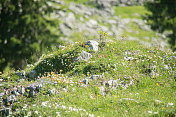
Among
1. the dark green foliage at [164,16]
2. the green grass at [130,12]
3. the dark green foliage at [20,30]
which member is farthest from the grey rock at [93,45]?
the green grass at [130,12]

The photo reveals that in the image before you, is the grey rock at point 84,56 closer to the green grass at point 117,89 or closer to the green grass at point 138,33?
the green grass at point 117,89

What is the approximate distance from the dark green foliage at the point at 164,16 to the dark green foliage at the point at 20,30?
36.6 feet

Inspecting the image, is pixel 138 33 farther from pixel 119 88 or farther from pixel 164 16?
pixel 119 88

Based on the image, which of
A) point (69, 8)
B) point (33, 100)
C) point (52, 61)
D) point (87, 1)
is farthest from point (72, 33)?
point (33, 100)

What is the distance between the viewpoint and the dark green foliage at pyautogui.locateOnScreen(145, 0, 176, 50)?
21.2 meters

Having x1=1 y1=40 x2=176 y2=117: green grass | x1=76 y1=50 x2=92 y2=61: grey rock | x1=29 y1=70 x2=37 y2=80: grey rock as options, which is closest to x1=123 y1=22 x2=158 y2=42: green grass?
x1=1 y1=40 x2=176 y2=117: green grass

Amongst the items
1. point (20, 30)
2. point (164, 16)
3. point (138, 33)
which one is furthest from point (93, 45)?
point (138, 33)

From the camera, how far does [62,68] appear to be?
10273mm

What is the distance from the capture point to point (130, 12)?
7125 centimetres

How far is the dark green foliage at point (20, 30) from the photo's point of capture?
58.5ft

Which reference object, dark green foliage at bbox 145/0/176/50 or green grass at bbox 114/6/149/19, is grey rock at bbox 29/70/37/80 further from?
green grass at bbox 114/6/149/19

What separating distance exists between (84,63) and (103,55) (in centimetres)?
104

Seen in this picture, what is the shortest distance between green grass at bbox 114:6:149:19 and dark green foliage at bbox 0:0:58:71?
51.2 m

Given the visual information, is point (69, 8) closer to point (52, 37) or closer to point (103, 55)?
point (52, 37)
